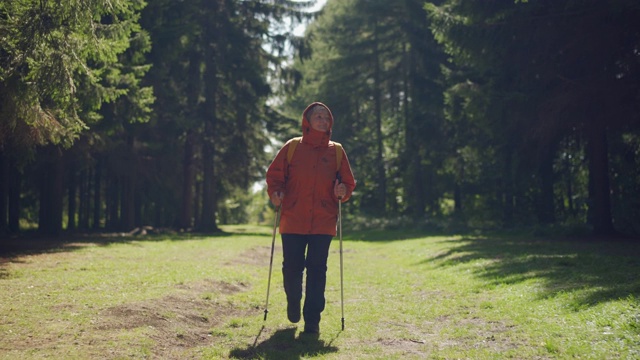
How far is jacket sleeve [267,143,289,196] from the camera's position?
732 cm

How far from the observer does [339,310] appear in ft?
29.1

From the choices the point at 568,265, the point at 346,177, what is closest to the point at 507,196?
the point at 568,265

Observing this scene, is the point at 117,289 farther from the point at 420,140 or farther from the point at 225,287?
→ the point at 420,140

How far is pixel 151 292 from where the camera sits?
30.4ft

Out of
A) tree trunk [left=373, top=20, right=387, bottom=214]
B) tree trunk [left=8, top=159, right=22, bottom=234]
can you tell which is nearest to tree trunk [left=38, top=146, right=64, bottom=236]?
tree trunk [left=8, top=159, right=22, bottom=234]

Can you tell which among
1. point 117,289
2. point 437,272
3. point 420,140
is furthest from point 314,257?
point 420,140

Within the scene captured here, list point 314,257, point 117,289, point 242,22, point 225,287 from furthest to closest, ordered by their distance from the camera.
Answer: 1. point 242,22
2. point 225,287
3. point 117,289
4. point 314,257

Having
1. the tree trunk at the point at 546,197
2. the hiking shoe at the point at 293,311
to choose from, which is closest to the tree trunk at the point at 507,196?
the tree trunk at the point at 546,197

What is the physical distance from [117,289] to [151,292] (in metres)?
0.68

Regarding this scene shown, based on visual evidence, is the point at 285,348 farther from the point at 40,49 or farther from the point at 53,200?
the point at 53,200

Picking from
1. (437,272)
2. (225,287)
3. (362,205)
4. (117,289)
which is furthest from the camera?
(362,205)

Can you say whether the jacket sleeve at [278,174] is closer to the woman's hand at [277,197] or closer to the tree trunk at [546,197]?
the woman's hand at [277,197]

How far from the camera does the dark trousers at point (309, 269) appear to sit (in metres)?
7.23

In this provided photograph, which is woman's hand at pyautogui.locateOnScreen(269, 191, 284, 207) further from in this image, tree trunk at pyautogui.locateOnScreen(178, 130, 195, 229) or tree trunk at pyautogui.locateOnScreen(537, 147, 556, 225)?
tree trunk at pyautogui.locateOnScreen(178, 130, 195, 229)
